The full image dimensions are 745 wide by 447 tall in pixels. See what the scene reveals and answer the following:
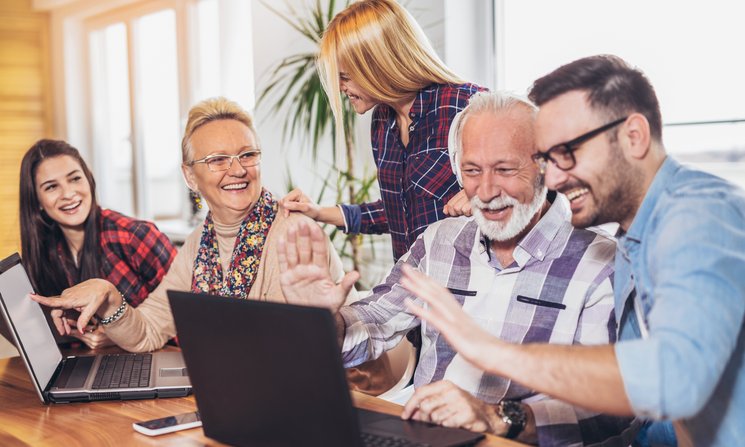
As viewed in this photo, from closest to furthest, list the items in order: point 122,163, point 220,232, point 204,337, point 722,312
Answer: point 722,312, point 204,337, point 220,232, point 122,163

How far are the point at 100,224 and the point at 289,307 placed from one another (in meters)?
1.90

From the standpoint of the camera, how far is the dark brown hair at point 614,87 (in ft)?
4.55

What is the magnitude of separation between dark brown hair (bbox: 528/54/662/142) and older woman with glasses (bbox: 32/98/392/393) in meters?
1.11


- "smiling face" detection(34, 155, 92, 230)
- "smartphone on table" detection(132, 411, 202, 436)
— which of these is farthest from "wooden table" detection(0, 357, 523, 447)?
"smiling face" detection(34, 155, 92, 230)

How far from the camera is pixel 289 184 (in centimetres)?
436

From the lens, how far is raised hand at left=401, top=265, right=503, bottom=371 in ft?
3.83

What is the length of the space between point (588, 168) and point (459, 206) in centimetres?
68

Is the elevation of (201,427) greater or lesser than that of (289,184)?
lesser

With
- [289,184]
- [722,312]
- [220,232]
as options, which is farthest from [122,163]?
[722,312]

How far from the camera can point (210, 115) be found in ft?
8.02

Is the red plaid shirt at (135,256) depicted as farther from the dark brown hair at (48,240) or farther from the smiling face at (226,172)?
the smiling face at (226,172)

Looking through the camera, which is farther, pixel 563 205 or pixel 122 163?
pixel 122 163

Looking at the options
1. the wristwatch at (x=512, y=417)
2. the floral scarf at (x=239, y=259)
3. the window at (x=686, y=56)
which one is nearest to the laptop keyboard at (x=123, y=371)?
the floral scarf at (x=239, y=259)

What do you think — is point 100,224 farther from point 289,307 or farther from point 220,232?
point 289,307
